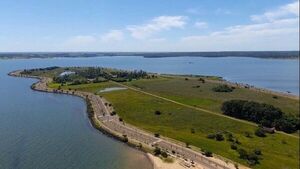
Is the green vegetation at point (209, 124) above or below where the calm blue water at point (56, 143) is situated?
above

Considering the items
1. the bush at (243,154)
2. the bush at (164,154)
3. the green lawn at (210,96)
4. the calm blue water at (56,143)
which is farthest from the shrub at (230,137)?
the green lawn at (210,96)

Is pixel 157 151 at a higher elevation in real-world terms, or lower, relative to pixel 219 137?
higher

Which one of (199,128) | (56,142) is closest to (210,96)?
(199,128)

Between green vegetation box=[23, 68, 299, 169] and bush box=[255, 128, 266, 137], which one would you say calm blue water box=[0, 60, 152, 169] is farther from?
bush box=[255, 128, 266, 137]

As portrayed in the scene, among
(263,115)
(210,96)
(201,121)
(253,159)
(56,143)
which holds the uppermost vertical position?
(263,115)

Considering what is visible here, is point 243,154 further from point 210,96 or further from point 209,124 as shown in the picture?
point 210,96

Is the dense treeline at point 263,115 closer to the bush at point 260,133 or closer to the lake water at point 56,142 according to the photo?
the bush at point 260,133

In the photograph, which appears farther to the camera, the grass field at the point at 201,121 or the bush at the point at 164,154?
the grass field at the point at 201,121
